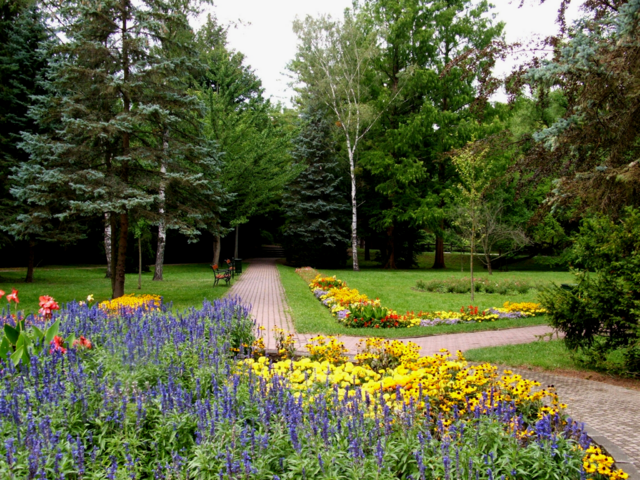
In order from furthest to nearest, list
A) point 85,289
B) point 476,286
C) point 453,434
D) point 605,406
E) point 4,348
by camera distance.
Result: point 476,286 → point 85,289 → point 605,406 → point 4,348 → point 453,434

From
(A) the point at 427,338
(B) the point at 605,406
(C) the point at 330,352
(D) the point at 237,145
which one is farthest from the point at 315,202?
(B) the point at 605,406

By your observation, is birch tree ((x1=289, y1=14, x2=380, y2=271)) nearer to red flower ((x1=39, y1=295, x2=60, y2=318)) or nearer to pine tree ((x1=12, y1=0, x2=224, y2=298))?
pine tree ((x1=12, y1=0, x2=224, y2=298))

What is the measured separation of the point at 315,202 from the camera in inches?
1114

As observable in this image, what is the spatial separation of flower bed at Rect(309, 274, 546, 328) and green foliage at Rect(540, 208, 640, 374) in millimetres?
2126

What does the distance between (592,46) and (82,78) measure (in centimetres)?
1098

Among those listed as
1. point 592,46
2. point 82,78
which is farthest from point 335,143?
point 592,46

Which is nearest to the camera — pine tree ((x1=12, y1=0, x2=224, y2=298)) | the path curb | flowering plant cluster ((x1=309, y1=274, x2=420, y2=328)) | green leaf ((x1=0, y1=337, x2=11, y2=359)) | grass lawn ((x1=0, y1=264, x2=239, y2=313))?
the path curb

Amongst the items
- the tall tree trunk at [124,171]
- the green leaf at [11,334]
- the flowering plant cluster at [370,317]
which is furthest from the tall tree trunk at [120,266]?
the green leaf at [11,334]

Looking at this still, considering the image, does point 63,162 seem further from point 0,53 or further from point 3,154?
point 0,53

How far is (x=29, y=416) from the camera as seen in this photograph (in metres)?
2.83

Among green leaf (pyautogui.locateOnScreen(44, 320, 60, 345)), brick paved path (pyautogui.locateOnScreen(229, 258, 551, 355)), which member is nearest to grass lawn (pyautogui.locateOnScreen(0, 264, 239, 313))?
brick paved path (pyautogui.locateOnScreen(229, 258, 551, 355))

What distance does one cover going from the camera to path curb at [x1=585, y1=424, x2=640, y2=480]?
3.20 m

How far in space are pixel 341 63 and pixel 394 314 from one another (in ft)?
64.9

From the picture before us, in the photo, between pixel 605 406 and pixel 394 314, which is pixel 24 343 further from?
pixel 394 314
